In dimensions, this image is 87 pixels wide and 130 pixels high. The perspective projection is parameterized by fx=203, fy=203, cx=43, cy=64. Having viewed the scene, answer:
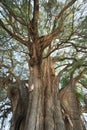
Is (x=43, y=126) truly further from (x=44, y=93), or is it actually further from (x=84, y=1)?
(x=84, y=1)

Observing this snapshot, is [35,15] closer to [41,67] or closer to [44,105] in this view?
[41,67]

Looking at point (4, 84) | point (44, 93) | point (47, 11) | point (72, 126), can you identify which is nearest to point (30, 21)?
point (47, 11)

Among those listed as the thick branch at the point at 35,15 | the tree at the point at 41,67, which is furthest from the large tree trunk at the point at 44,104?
the thick branch at the point at 35,15

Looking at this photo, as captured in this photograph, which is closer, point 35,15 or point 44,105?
point 44,105

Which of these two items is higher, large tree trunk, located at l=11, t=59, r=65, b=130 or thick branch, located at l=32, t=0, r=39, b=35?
thick branch, located at l=32, t=0, r=39, b=35

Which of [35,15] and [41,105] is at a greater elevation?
[35,15]

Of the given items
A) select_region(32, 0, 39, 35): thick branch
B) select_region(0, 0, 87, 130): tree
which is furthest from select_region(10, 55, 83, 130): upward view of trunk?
select_region(32, 0, 39, 35): thick branch

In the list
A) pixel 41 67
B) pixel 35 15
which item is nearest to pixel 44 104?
pixel 41 67

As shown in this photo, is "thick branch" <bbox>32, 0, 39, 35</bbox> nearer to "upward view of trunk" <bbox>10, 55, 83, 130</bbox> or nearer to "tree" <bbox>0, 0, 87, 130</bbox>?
"tree" <bbox>0, 0, 87, 130</bbox>

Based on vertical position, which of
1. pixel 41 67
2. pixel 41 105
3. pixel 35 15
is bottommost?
pixel 41 105

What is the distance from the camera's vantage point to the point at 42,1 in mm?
4211

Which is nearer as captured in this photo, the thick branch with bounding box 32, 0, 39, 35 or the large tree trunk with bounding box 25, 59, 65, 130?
the large tree trunk with bounding box 25, 59, 65, 130

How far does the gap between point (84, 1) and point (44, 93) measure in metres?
1.97

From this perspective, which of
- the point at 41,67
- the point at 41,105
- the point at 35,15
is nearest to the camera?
the point at 41,105
